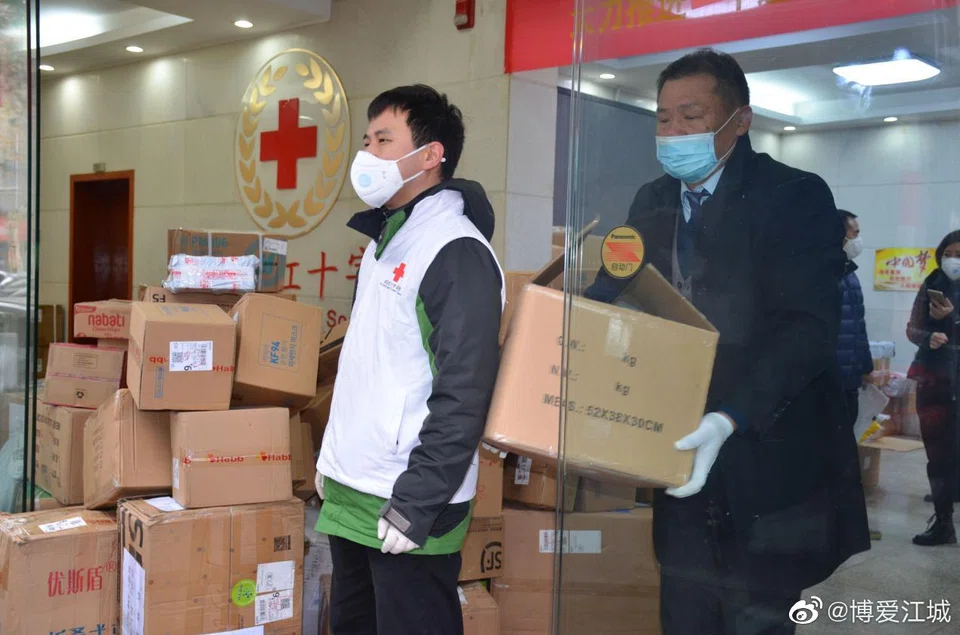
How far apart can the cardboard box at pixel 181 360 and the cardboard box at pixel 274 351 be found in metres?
0.09

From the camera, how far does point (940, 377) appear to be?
132 centimetres

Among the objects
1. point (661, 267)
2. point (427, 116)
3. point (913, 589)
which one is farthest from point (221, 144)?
point (913, 589)

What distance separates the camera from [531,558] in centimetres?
281

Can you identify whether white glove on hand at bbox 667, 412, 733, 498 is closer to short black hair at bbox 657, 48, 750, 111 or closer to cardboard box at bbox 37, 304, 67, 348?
short black hair at bbox 657, 48, 750, 111

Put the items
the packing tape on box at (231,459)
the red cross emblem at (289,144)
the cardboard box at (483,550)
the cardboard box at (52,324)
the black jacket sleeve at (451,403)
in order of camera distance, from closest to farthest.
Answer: the black jacket sleeve at (451,403) < the packing tape on box at (231,459) < the cardboard box at (483,550) < the red cross emblem at (289,144) < the cardboard box at (52,324)

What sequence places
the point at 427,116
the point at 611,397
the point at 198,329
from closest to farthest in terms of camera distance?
1. the point at 611,397
2. the point at 427,116
3. the point at 198,329

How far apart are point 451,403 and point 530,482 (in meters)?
1.41

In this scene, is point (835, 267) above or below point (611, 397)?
above

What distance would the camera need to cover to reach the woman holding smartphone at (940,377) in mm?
1303

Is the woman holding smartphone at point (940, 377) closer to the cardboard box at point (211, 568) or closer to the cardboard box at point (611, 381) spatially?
the cardboard box at point (611, 381)

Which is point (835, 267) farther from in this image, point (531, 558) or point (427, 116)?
point (531, 558)

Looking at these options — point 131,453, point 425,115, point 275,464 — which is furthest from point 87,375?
point 425,115

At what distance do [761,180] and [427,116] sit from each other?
2.42ft

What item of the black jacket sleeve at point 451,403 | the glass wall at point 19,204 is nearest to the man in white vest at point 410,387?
the black jacket sleeve at point 451,403
